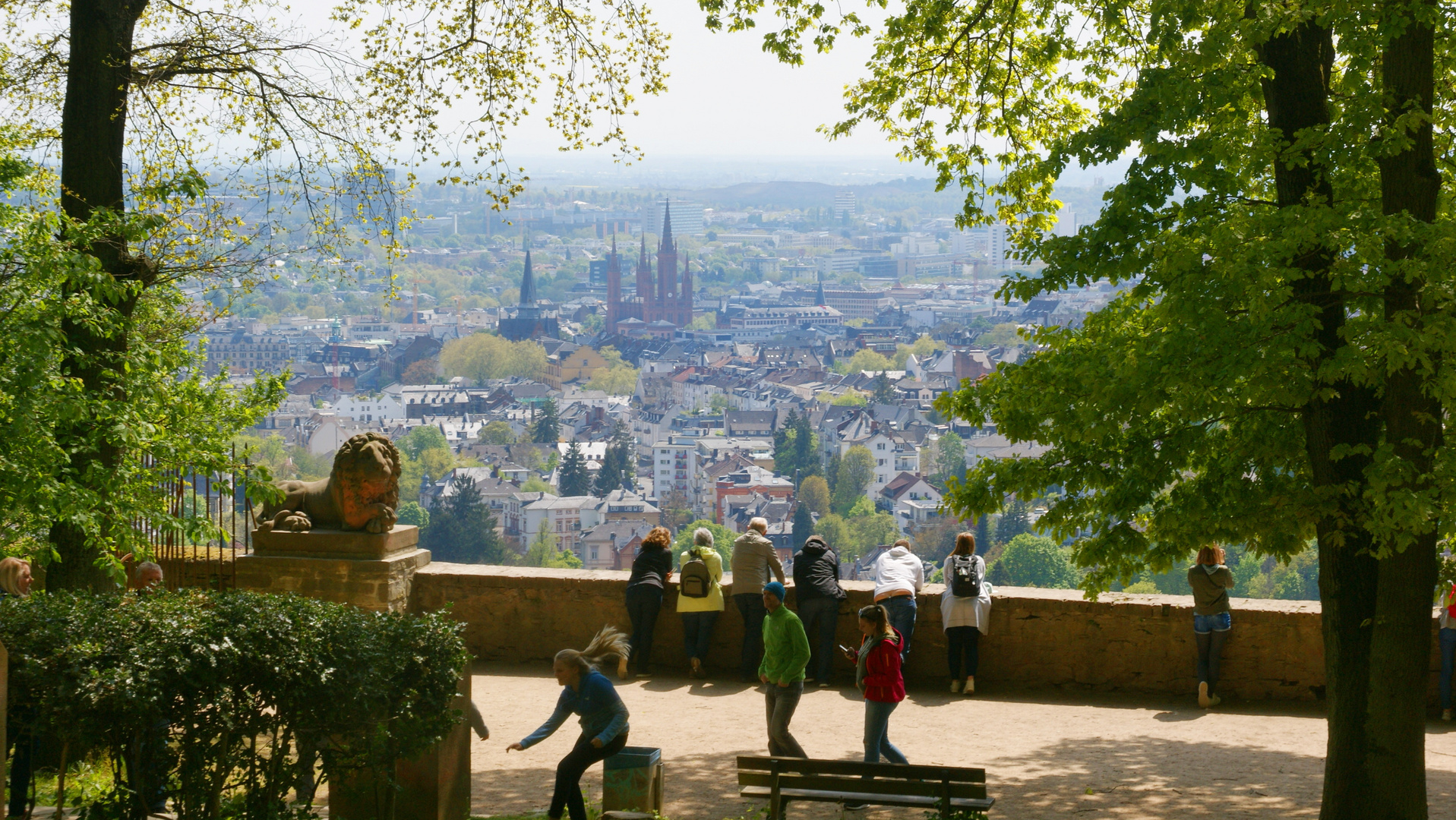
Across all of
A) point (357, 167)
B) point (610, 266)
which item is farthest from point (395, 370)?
point (357, 167)

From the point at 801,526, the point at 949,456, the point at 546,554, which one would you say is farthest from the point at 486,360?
the point at 801,526

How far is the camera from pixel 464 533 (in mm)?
75125

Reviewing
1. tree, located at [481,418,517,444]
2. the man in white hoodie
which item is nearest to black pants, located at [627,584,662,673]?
the man in white hoodie

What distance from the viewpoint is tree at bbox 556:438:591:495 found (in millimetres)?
112812

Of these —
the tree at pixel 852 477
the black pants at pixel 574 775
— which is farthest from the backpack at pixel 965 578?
the tree at pixel 852 477

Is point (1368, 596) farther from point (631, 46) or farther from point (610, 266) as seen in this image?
point (610, 266)

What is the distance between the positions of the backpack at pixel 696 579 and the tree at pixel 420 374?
157 m

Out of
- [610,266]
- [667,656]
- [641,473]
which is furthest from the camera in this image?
[610,266]

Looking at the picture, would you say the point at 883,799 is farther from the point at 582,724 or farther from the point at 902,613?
the point at 902,613

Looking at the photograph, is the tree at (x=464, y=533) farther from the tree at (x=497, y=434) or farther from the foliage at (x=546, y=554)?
the tree at (x=497, y=434)

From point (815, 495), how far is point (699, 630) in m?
99.9

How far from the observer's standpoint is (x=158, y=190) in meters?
8.24

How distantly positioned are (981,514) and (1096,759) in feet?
5.50

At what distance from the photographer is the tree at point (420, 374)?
163750 mm
